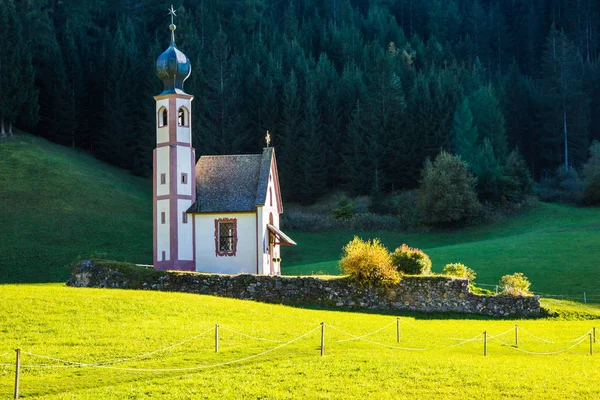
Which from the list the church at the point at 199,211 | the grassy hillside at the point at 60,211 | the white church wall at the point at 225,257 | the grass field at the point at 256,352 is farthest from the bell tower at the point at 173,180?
the grass field at the point at 256,352

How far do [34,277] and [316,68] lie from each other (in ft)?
151

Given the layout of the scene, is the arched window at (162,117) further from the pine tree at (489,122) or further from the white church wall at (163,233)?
the pine tree at (489,122)

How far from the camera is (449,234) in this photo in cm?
6550

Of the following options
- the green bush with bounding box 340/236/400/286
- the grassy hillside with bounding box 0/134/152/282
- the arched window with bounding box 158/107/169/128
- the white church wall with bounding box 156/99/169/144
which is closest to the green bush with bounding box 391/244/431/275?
the green bush with bounding box 340/236/400/286

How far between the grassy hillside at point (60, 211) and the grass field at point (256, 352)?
2205cm

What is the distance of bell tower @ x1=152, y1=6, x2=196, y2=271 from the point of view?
41.7m

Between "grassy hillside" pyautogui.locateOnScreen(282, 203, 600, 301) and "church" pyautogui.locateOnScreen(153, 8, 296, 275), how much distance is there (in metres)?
7.04

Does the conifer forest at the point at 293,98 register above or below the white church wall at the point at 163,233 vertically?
above

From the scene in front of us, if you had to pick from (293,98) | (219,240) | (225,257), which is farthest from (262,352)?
(293,98)

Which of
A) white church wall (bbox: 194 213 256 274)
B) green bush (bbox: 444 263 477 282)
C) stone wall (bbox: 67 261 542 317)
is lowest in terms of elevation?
stone wall (bbox: 67 261 542 317)

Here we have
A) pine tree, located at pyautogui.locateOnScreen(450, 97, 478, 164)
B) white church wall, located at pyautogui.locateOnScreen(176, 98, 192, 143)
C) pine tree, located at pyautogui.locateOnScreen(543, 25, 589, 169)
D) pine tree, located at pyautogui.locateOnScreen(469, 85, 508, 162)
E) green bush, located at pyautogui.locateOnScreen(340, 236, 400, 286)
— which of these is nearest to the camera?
green bush, located at pyautogui.locateOnScreen(340, 236, 400, 286)

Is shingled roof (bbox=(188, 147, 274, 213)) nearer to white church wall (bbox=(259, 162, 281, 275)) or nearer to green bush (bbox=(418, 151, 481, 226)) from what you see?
white church wall (bbox=(259, 162, 281, 275))

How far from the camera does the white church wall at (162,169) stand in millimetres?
42094

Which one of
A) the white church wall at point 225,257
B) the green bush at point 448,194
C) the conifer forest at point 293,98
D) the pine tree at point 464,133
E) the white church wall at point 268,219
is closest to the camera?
the white church wall at point 225,257
